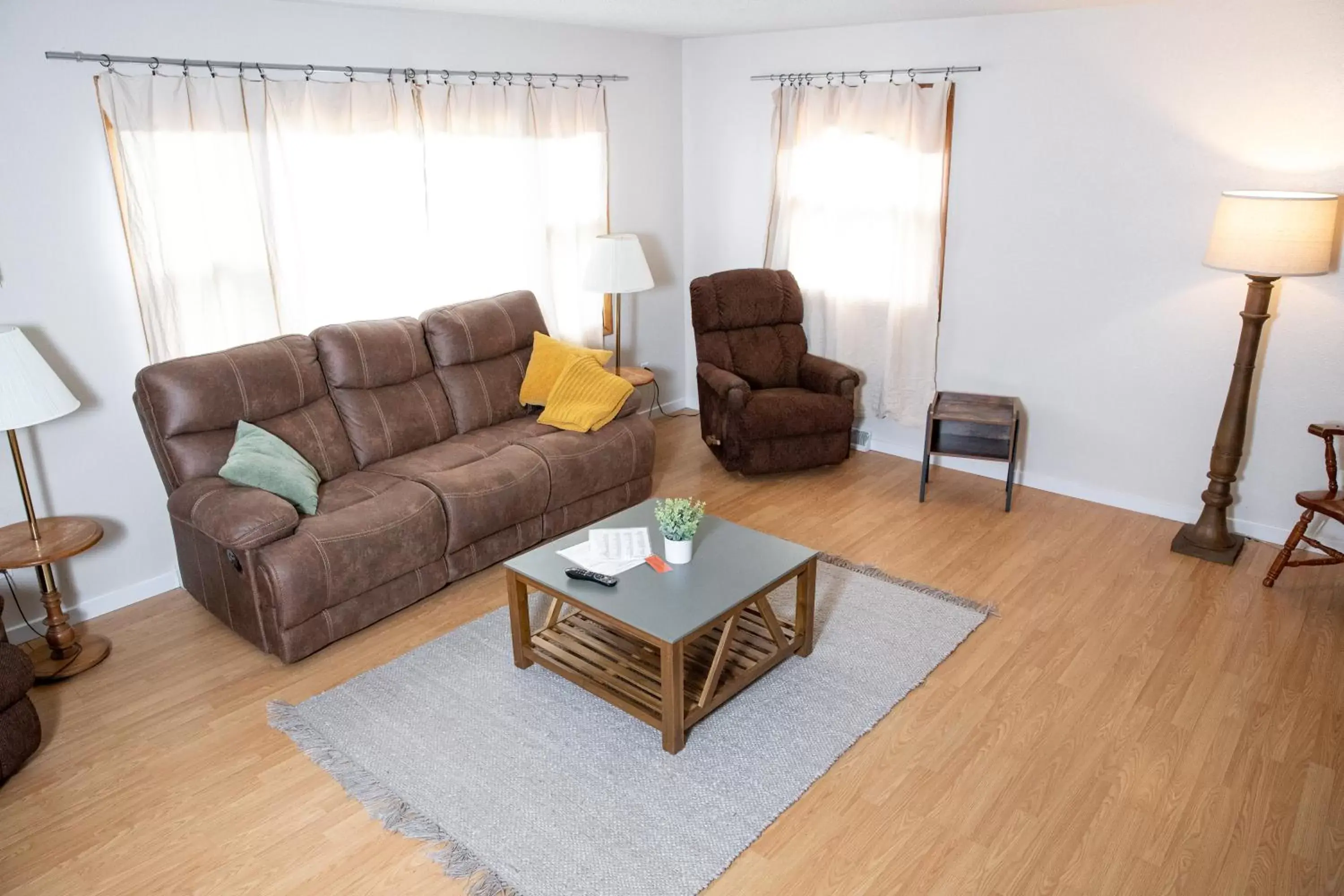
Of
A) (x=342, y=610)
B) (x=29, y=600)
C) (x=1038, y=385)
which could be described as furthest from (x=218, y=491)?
(x=1038, y=385)

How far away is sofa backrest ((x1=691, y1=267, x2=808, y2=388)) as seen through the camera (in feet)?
16.8

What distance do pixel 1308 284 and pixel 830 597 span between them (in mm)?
2419

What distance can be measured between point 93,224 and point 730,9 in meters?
2.72

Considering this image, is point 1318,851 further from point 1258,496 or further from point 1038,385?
point 1038,385

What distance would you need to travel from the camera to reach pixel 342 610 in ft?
10.9

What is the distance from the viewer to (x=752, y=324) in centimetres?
521

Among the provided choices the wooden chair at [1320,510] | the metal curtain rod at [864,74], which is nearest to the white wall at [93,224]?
the metal curtain rod at [864,74]

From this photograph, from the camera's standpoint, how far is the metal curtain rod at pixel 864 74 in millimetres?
4512

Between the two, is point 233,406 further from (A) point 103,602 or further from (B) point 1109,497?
(B) point 1109,497

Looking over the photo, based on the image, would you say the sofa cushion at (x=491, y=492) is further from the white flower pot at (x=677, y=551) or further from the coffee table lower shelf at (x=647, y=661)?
the white flower pot at (x=677, y=551)

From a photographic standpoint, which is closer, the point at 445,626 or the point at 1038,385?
the point at 445,626

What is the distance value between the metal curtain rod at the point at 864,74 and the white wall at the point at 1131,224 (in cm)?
4

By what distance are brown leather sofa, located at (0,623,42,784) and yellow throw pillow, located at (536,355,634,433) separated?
2.24 m

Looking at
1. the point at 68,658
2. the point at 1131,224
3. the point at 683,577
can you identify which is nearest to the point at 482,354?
the point at 683,577
